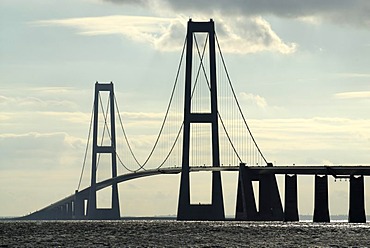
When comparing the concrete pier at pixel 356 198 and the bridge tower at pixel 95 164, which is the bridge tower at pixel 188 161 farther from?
the bridge tower at pixel 95 164

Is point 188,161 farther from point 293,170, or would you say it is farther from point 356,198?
point 356,198

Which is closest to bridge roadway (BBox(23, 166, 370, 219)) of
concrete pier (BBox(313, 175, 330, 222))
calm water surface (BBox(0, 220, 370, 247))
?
concrete pier (BBox(313, 175, 330, 222))

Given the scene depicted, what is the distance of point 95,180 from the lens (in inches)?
6358

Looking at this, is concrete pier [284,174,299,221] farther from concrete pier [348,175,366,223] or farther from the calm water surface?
the calm water surface

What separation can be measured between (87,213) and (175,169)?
110 feet

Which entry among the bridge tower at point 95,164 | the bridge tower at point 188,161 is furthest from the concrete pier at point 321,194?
the bridge tower at point 95,164

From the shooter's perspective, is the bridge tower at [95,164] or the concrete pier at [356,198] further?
the bridge tower at [95,164]

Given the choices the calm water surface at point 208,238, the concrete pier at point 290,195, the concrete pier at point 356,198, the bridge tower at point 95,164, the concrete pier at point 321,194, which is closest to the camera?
the calm water surface at point 208,238

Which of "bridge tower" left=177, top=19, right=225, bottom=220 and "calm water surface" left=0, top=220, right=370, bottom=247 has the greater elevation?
"bridge tower" left=177, top=19, right=225, bottom=220

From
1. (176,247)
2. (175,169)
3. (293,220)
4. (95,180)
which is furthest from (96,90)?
(176,247)

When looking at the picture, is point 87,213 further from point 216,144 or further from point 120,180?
point 216,144

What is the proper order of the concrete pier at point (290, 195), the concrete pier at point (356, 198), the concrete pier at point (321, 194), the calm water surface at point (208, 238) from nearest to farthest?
the calm water surface at point (208, 238), the concrete pier at point (356, 198), the concrete pier at point (321, 194), the concrete pier at point (290, 195)

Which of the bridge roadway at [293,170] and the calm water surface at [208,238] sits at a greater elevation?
the bridge roadway at [293,170]

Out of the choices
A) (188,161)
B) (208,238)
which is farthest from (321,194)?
(208,238)
